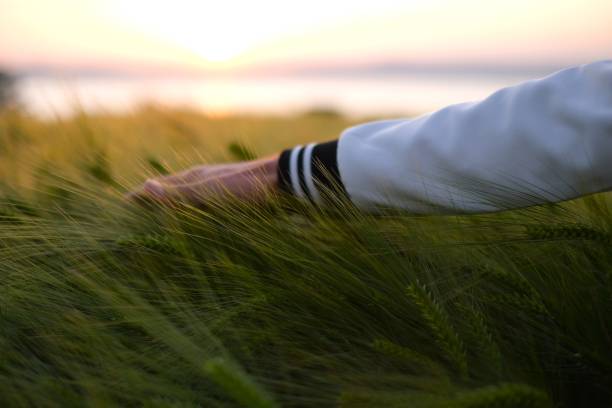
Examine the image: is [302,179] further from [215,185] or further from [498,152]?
[498,152]

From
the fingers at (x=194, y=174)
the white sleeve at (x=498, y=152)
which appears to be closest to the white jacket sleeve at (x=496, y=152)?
the white sleeve at (x=498, y=152)

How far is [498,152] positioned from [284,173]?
1.04ft

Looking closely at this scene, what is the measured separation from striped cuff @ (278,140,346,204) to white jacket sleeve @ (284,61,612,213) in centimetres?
2

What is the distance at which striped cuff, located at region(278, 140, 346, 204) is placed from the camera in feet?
2.66

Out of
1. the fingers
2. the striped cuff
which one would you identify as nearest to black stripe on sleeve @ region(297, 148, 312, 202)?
the striped cuff

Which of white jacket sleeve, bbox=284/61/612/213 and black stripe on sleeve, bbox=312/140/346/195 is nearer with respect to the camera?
white jacket sleeve, bbox=284/61/612/213

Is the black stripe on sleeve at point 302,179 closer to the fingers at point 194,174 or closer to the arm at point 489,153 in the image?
the arm at point 489,153

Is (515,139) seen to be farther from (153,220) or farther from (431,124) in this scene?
(153,220)

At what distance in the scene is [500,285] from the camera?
720 millimetres

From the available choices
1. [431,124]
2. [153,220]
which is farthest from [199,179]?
[431,124]

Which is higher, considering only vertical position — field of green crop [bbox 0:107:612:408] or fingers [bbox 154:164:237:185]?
fingers [bbox 154:164:237:185]

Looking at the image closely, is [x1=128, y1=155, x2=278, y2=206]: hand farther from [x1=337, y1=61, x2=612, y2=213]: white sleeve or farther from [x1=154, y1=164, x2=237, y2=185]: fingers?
[x1=337, y1=61, x2=612, y2=213]: white sleeve

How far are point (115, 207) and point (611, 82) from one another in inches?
27.0

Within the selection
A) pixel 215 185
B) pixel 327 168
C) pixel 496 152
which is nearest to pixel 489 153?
pixel 496 152
